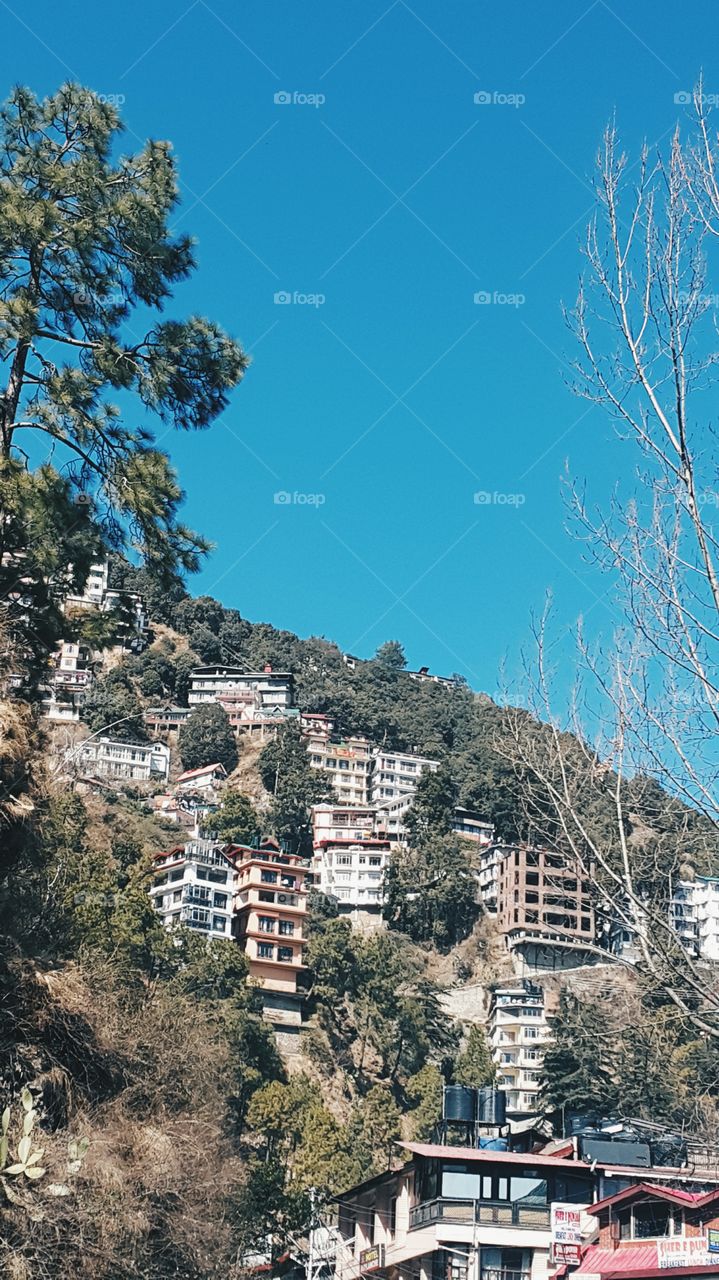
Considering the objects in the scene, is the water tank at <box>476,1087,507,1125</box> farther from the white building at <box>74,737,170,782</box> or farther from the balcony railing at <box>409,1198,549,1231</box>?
the white building at <box>74,737,170,782</box>

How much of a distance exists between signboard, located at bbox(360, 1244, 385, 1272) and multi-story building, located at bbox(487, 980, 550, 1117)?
3852 centimetres

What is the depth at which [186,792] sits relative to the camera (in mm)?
101500

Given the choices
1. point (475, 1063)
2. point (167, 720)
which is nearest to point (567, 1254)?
point (475, 1063)

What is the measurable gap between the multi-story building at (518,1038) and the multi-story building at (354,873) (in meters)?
13.0

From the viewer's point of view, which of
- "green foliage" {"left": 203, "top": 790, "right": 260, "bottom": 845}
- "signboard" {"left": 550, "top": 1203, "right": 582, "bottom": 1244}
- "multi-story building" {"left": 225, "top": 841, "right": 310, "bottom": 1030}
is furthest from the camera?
"green foliage" {"left": 203, "top": 790, "right": 260, "bottom": 845}

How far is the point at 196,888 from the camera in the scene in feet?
244

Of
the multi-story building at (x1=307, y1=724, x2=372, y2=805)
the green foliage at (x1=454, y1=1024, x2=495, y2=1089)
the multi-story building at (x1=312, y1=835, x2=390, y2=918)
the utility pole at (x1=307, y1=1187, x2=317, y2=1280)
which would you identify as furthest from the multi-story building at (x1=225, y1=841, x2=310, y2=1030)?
the multi-story building at (x1=307, y1=724, x2=372, y2=805)

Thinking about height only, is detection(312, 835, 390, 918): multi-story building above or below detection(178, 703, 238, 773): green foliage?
below

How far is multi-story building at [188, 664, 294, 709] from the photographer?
120 metres

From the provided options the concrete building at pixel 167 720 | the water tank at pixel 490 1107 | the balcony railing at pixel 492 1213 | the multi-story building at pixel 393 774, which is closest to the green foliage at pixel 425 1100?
the water tank at pixel 490 1107

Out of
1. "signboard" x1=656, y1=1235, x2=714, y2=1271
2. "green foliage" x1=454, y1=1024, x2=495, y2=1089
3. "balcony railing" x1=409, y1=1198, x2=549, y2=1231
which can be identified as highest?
"green foliage" x1=454, y1=1024, x2=495, y2=1089

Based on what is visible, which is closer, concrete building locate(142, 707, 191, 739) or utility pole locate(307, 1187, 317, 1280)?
utility pole locate(307, 1187, 317, 1280)

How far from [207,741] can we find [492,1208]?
78.3 m

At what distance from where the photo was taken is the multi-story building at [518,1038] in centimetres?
7494
